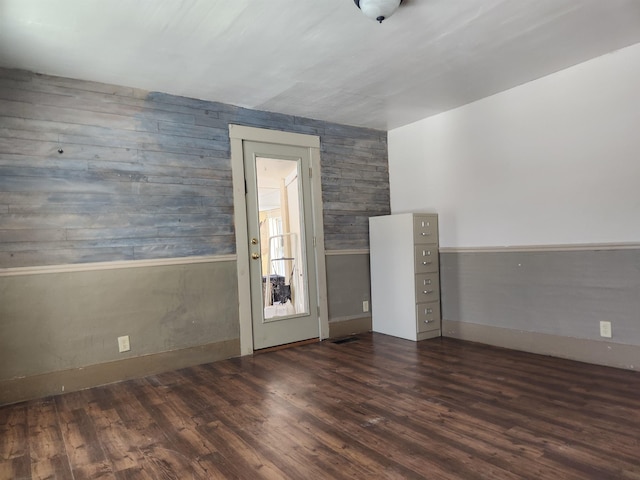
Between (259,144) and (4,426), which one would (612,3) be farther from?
(4,426)

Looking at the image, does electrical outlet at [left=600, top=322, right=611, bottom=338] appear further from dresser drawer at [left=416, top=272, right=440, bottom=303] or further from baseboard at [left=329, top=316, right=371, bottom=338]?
baseboard at [left=329, top=316, right=371, bottom=338]

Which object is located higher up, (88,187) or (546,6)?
(546,6)

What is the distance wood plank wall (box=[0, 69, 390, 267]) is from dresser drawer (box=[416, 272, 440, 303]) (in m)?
1.85

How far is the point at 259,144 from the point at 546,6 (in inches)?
98.7

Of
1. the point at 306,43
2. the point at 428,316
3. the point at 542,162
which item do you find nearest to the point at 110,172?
the point at 306,43

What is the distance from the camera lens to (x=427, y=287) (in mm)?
4141

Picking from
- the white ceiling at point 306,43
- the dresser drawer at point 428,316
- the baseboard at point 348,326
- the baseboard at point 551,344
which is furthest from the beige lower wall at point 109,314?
the baseboard at point 551,344

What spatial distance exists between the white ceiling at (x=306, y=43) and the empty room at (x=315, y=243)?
0.07 ft

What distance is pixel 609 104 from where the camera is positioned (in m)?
3.04

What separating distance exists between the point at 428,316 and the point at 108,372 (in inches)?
114

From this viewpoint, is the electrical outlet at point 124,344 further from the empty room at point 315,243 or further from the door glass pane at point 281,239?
the door glass pane at point 281,239

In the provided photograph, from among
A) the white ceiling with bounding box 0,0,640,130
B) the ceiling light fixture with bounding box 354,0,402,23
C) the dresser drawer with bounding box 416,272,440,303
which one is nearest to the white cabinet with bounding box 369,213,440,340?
the dresser drawer with bounding box 416,272,440,303

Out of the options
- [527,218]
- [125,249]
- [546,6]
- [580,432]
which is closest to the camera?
[580,432]

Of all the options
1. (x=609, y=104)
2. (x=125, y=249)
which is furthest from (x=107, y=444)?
(x=609, y=104)
